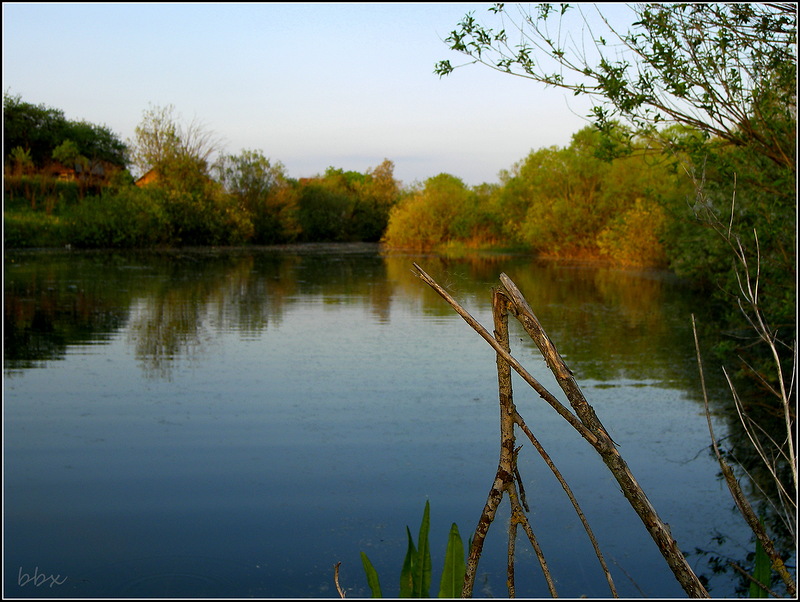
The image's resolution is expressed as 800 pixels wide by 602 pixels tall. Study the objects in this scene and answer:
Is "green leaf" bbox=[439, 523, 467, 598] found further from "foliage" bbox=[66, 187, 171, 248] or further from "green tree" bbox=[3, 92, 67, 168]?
"green tree" bbox=[3, 92, 67, 168]

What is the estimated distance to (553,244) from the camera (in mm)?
31312

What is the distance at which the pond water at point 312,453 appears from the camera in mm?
4109

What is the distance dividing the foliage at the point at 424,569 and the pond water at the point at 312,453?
2.13ft

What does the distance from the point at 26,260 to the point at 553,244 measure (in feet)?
63.6

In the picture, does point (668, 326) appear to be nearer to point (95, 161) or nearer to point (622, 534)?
point (622, 534)

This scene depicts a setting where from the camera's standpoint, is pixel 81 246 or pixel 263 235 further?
pixel 263 235


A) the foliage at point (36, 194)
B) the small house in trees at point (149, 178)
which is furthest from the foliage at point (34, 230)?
the small house in trees at point (149, 178)

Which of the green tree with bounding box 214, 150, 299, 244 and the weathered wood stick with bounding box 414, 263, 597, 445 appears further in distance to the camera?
the green tree with bounding box 214, 150, 299, 244

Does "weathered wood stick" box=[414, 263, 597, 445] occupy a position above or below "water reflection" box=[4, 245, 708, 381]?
above

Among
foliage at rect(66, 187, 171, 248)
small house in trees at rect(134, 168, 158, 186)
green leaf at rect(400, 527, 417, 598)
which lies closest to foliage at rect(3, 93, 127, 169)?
small house in trees at rect(134, 168, 158, 186)

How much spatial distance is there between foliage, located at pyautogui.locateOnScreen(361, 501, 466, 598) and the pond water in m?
0.65

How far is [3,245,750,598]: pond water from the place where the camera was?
13.5 ft

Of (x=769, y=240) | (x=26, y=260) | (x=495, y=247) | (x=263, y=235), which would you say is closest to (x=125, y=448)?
(x=769, y=240)

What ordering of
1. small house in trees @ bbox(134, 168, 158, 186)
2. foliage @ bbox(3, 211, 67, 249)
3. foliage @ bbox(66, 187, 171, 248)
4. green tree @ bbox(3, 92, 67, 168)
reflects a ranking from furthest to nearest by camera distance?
green tree @ bbox(3, 92, 67, 168) → small house in trees @ bbox(134, 168, 158, 186) → foliage @ bbox(66, 187, 171, 248) → foliage @ bbox(3, 211, 67, 249)
